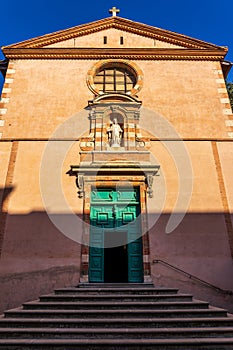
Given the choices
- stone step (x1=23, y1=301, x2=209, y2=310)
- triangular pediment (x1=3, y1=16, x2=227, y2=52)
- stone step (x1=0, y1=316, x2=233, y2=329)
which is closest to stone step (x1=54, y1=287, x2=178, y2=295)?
stone step (x1=23, y1=301, x2=209, y2=310)

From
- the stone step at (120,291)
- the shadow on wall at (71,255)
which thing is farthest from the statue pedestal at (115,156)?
the stone step at (120,291)

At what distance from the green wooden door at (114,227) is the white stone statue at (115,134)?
1.55 m

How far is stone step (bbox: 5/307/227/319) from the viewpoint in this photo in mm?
4637

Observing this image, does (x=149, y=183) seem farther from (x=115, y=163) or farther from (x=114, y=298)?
(x=114, y=298)

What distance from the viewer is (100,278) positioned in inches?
291

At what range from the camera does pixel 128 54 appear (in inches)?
425

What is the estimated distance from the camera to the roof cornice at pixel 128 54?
422 inches

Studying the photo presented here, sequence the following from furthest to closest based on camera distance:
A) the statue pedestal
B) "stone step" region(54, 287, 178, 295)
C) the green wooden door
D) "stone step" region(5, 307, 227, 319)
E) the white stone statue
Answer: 1. the white stone statue
2. the statue pedestal
3. the green wooden door
4. "stone step" region(54, 287, 178, 295)
5. "stone step" region(5, 307, 227, 319)

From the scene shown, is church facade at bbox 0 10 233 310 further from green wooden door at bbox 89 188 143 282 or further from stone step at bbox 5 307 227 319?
stone step at bbox 5 307 227 319

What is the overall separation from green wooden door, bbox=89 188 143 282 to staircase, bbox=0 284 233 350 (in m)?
2.11

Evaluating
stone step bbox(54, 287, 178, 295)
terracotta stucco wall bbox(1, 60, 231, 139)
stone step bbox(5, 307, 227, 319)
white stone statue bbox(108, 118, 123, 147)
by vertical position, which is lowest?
stone step bbox(5, 307, 227, 319)

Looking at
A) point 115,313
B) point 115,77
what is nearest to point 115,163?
point 115,77

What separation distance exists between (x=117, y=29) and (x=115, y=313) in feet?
34.7

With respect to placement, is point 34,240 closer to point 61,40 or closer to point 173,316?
point 173,316
